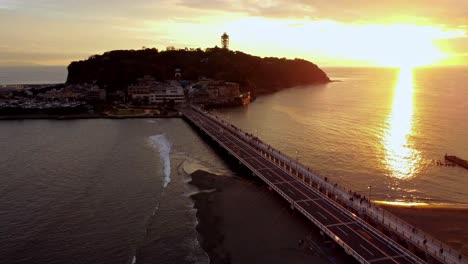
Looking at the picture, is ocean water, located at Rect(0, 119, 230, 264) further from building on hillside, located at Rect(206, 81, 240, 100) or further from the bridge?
building on hillside, located at Rect(206, 81, 240, 100)

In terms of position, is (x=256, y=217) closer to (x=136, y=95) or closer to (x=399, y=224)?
(x=399, y=224)

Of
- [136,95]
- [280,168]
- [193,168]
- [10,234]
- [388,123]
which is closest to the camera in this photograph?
[10,234]

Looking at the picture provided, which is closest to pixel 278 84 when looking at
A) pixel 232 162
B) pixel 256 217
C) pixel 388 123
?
pixel 388 123

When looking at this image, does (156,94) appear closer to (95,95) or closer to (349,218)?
(95,95)

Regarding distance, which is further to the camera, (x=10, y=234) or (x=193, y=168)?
(x=193, y=168)


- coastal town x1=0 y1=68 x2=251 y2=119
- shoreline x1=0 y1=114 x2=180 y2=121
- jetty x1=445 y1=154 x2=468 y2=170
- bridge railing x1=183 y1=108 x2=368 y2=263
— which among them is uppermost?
coastal town x1=0 y1=68 x2=251 y2=119

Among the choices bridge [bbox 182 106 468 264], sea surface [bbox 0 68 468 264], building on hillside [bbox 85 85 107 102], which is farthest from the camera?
building on hillside [bbox 85 85 107 102]

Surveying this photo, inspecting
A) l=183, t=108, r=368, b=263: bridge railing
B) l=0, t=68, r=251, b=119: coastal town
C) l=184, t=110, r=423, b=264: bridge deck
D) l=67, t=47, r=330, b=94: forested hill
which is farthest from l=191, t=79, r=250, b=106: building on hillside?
l=183, t=108, r=368, b=263: bridge railing

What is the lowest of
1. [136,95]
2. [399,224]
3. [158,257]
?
[158,257]
